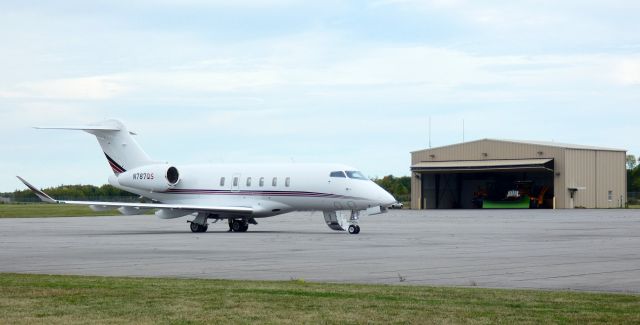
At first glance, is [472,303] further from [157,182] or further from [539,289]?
[157,182]

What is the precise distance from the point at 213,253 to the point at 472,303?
510 inches

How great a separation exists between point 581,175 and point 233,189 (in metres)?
47.6

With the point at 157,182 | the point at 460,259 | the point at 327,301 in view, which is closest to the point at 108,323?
the point at 327,301

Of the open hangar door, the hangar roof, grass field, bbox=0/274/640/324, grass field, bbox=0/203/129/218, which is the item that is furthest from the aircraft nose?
the open hangar door

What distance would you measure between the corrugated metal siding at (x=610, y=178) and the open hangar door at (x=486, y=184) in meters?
3.98

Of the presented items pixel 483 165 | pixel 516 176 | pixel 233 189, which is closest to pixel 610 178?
pixel 516 176

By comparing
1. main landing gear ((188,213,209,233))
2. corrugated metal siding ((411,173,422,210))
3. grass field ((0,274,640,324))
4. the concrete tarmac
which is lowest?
grass field ((0,274,640,324))

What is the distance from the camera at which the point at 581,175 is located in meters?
82.7

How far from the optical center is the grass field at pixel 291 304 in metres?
11.3

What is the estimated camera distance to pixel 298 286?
15.3m

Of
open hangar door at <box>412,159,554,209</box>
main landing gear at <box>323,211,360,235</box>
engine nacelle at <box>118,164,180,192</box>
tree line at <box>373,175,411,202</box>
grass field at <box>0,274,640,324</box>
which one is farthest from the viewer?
tree line at <box>373,175,411,202</box>

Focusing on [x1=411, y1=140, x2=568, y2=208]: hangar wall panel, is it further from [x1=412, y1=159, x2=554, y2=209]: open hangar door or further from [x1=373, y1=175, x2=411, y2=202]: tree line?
[x1=373, y1=175, x2=411, y2=202]: tree line

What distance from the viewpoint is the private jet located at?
38.3 m

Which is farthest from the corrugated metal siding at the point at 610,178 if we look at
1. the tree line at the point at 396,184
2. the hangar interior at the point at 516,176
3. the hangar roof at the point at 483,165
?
the tree line at the point at 396,184
